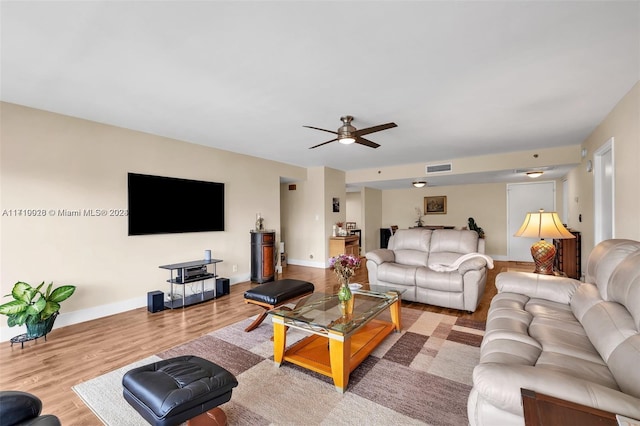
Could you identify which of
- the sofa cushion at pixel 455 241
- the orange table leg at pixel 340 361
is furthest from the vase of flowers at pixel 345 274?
the sofa cushion at pixel 455 241

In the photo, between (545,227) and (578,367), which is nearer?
(578,367)

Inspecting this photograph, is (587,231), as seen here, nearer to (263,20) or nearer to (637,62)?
(637,62)

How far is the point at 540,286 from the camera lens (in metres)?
2.52

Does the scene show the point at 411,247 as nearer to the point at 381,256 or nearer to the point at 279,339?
the point at 381,256

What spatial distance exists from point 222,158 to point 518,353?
4.80 metres

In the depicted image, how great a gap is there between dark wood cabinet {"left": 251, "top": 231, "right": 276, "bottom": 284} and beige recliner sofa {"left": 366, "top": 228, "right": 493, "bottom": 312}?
1953mm

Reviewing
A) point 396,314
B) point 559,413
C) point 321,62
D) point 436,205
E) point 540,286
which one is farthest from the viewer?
point 436,205

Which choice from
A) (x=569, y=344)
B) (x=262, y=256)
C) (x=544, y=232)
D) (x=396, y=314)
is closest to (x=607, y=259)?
(x=569, y=344)

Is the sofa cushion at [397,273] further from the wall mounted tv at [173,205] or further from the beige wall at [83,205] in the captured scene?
the beige wall at [83,205]

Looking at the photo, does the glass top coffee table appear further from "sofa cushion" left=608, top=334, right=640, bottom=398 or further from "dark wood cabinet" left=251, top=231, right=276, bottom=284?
"dark wood cabinet" left=251, top=231, right=276, bottom=284

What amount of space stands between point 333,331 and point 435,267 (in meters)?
2.35

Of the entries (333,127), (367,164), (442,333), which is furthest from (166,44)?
(367,164)

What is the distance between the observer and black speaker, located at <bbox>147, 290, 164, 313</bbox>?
3.74m

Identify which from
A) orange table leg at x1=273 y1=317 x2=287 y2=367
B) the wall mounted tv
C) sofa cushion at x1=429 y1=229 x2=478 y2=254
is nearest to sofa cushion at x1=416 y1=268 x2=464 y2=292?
sofa cushion at x1=429 y1=229 x2=478 y2=254
